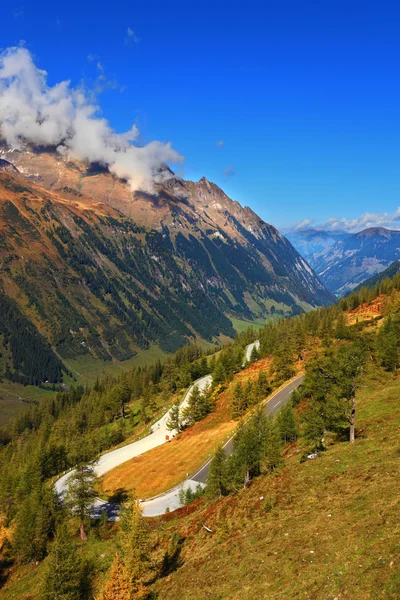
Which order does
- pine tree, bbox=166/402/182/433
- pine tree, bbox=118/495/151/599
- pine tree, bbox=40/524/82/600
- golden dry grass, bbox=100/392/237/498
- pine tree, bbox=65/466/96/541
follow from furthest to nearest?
pine tree, bbox=166/402/182/433 → golden dry grass, bbox=100/392/237/498 → pine tree, bbox=65/466/96/541 → pine tree, bbox=40/524/82/600 → pine tree, bbox=118/495/151/599

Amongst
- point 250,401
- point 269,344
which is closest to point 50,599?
point 250,401

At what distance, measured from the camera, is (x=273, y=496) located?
4619cm

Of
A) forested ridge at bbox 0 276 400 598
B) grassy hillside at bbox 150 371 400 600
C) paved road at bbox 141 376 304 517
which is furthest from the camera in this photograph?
paved road at bbox 141 376 304 517

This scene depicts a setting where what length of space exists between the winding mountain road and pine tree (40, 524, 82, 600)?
19497 mm

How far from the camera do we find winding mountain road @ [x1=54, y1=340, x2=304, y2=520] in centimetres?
7975

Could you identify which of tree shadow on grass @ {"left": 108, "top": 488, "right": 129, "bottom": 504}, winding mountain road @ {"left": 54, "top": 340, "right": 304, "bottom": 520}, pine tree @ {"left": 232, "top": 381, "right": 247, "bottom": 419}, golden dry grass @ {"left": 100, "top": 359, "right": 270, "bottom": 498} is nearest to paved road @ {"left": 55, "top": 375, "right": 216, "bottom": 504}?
winding mountain road @ {"left": 54, "top": 340, "right": 304, "bottom": 520}

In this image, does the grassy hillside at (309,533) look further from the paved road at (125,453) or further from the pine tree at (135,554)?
the paved road at (125,453)

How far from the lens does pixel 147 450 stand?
120 meters

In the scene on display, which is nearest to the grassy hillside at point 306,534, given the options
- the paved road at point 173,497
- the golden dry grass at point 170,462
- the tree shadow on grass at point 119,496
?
the paved road at point 173,497

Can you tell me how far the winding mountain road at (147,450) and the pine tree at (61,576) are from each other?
64.0ft

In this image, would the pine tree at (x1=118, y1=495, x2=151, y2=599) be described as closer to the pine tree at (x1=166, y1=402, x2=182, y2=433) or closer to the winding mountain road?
the winding mountain road

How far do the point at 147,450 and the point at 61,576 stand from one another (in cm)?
8474

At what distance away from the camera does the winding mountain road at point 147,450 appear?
79.8 m

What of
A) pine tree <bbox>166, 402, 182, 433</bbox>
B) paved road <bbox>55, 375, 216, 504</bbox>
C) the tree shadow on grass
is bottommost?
the tree shadow on grass
